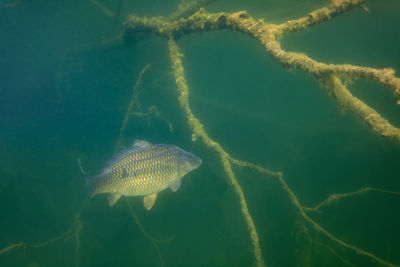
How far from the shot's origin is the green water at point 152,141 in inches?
294

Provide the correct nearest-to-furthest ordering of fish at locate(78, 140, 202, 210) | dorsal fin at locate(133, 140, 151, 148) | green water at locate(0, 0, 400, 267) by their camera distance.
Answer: fish at locate(78, 140, 202, 210) < dorsal fin at locate(133, 140, 151, 148) < green water at locate(0, 0, 400, 267)

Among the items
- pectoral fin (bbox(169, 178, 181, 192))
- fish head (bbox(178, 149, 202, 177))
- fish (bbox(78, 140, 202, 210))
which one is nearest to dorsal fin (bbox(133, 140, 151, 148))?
fish (bbox(78, 140, 202, 210))

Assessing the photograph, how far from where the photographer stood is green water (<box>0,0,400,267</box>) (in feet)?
24.5

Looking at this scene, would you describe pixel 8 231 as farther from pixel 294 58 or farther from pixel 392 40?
pixel 392 40

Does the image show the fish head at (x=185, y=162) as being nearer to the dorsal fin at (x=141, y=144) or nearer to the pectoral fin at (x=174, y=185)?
the pectoral fin at (x=174, y=185)

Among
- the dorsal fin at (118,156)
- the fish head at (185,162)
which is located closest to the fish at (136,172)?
the dorsal fin at (118,156)

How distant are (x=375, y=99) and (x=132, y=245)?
22.1m

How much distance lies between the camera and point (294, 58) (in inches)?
97.8

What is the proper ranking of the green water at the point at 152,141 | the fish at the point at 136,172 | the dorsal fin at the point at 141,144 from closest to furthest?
the fish at the point at 136,172 → the dorsal fin at the point at 141,144 → the green water at the point at 152,141

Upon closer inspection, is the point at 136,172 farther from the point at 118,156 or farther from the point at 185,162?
the point at 185,162

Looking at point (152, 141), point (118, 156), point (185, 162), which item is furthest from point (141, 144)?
point (152, 141)

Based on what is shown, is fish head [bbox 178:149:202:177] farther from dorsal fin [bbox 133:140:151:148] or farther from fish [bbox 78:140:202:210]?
dorsal fin [bbox 133:140:151:148]

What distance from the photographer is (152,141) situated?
9031mm

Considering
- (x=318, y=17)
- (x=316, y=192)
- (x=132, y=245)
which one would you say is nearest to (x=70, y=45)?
(x=132, y=245)
